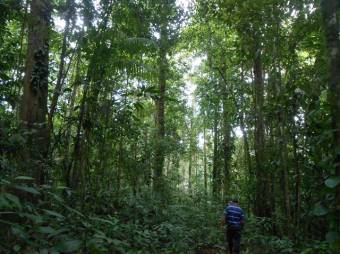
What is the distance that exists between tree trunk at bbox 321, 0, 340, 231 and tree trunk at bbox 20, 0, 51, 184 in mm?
4672

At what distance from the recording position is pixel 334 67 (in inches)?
161

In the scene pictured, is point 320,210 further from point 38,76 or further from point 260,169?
point 260,169

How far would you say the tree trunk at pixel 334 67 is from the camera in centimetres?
388

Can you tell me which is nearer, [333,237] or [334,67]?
[333,237]

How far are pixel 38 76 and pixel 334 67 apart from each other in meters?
5.14

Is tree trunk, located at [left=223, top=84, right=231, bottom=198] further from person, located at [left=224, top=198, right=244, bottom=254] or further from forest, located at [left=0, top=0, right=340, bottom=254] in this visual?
person, located at [left=224, top=198, right=244, bottom=254]

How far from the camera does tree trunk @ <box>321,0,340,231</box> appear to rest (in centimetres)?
388

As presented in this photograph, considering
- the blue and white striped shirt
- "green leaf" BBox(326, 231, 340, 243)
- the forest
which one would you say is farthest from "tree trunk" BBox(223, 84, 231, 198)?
"green leaf" BBox(326, 231, 340, 243)

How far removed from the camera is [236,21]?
27.6ft

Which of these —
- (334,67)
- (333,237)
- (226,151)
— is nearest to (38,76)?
(334,67)

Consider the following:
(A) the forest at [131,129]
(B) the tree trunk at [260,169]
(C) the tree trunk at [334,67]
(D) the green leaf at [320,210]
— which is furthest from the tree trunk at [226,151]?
(D) the green leaf at [320,210]

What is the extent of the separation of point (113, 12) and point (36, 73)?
2.12 m

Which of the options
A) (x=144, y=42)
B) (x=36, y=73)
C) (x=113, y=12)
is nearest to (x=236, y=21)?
(x=144, y=42)

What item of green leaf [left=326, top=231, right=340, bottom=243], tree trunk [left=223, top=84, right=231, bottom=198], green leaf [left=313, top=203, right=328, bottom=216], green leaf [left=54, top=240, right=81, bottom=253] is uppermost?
tree trunk [left=223, top=84, right=231, bottom=198]
